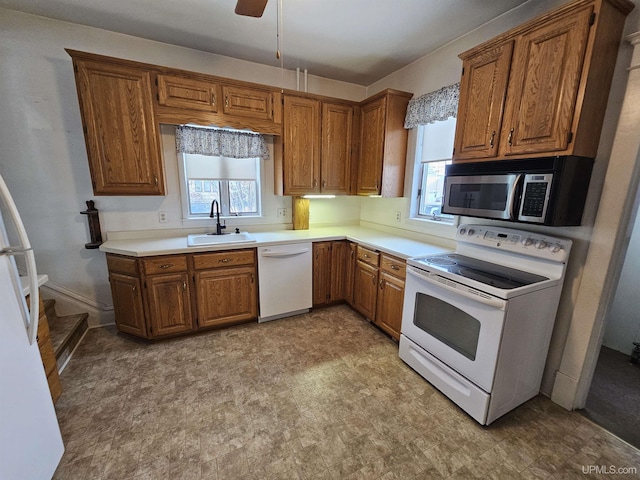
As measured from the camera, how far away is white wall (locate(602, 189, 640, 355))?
2350 millimetres

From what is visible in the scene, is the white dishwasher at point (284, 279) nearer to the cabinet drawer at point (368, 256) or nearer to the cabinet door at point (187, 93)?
the cabinet drawer at point (368, 256)

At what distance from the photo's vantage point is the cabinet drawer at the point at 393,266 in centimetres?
239

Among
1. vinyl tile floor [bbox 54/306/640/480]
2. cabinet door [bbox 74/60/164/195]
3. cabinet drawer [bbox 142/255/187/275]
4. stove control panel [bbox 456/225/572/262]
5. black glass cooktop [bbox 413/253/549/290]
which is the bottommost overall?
vinyl tile floor [bbox 54/306/640/480]

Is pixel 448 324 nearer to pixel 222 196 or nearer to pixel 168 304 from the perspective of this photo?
pixel 168 304

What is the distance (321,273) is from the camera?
10.2 feet

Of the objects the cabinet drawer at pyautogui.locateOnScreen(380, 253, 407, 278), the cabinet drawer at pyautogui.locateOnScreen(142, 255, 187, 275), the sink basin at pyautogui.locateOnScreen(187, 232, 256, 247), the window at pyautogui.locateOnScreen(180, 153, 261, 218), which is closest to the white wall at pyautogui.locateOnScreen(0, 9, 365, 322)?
the window at pyautogui.locateOnScreen(180, 153, 261, 218)

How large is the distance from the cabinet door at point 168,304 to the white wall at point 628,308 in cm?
381

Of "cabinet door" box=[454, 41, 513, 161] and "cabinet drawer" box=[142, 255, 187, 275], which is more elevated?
"cabinet door" box=[454, 41, 513, 161]

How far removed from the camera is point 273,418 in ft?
5.74

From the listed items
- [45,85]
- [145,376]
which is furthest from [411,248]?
[45,85]

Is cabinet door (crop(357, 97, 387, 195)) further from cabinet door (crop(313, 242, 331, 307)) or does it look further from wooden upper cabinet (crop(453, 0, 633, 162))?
wooden upper cabinet (crop(453, 0, 633, 162))

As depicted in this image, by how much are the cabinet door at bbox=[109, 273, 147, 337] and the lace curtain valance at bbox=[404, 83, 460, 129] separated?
10.2ft

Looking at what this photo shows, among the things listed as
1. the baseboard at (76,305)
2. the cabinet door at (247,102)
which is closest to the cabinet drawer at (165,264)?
the baseboard at (76,305)

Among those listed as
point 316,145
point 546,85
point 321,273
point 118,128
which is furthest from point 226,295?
point 546,85
